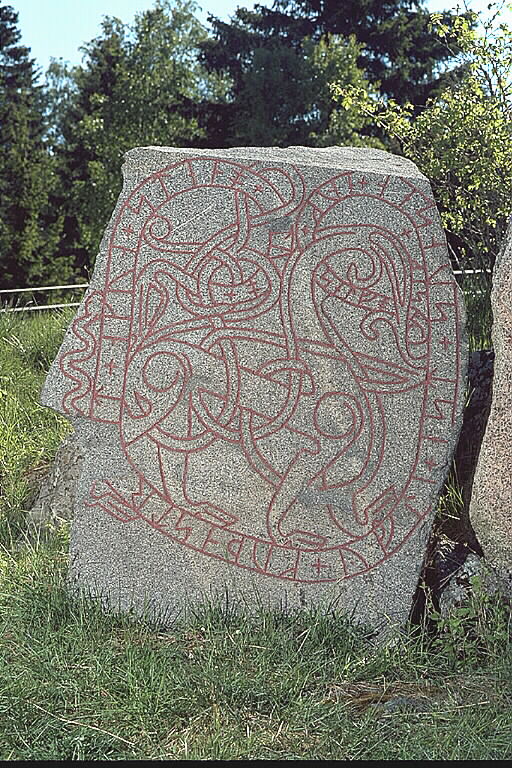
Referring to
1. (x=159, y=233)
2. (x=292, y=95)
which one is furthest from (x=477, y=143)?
(x=292, y=95)

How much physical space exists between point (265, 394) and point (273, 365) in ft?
0.36

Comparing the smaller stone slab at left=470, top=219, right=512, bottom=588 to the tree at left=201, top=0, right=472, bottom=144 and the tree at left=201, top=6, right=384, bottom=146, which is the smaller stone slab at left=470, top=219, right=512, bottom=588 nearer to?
the tree at left=201, top=6, right=384, bottom=146

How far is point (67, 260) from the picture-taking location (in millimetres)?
16812

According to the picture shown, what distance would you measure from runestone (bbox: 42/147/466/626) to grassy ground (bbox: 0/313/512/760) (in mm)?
165

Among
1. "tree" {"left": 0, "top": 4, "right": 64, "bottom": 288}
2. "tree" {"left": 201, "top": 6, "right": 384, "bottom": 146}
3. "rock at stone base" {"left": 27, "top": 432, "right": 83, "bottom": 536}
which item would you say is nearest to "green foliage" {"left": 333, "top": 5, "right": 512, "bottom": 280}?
"rock at stone base" {"left": 27, "top": 432, "right": 83, "bottom": 536}

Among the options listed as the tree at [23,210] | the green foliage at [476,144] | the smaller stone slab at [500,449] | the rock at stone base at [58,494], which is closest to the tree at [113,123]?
the tree at [23,210]

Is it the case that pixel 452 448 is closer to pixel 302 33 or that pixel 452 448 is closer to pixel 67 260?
pixel 67 260

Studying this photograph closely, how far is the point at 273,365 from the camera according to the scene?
11.7ft

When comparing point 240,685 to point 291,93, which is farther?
point 291,93

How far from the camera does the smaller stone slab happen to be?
3.43 m

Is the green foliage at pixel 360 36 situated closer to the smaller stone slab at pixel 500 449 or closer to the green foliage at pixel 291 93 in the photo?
the green foliage at pixel 291 93

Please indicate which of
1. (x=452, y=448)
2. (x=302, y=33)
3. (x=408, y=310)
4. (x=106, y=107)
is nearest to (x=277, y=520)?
(x=452, y=448)

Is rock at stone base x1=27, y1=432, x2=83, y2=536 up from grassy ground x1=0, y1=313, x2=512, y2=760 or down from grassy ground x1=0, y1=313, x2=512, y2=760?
up

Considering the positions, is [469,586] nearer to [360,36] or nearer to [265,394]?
[265,394]
